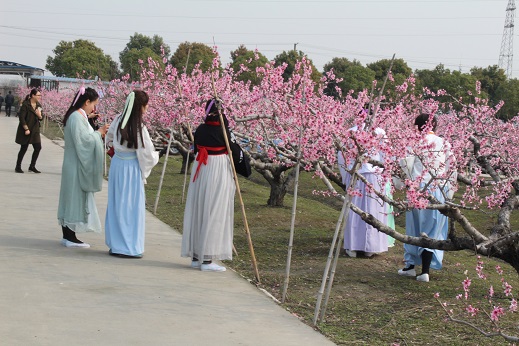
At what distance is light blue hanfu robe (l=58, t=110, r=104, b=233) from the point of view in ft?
28.5

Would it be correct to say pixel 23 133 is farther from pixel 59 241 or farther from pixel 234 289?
pixel 234 289

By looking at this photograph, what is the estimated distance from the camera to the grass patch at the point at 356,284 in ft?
20.1

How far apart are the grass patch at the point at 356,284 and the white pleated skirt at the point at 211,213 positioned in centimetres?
44

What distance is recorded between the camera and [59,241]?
29.6 feet

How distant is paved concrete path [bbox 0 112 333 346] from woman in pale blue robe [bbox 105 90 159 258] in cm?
21

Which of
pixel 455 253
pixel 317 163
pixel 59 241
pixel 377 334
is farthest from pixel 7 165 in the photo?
pixel 377 334

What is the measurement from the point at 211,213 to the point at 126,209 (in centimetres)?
99

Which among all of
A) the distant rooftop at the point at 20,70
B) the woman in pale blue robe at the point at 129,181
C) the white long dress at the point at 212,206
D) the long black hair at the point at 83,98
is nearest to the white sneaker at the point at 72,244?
the woman in pale blue robe at the point at 129,181

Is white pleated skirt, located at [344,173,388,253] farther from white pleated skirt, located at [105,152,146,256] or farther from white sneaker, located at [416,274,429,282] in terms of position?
white pleated skirt, located at [105,152,146,256]

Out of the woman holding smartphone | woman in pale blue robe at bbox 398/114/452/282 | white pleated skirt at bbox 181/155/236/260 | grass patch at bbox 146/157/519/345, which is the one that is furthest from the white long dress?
the woman holding smartphone

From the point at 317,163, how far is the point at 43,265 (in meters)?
2.75

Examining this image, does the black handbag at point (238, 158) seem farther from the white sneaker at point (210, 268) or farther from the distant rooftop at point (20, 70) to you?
the distant rooftop at point (20, 70)

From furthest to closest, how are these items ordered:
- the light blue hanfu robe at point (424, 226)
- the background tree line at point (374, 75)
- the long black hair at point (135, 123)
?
1. the background tree line at point (374, 75)
2. the long black hair at point (135, 123)
3. the light blue hanfu robe at point (424, 226)

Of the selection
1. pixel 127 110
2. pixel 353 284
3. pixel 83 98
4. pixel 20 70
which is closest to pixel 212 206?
pixel 127 110
